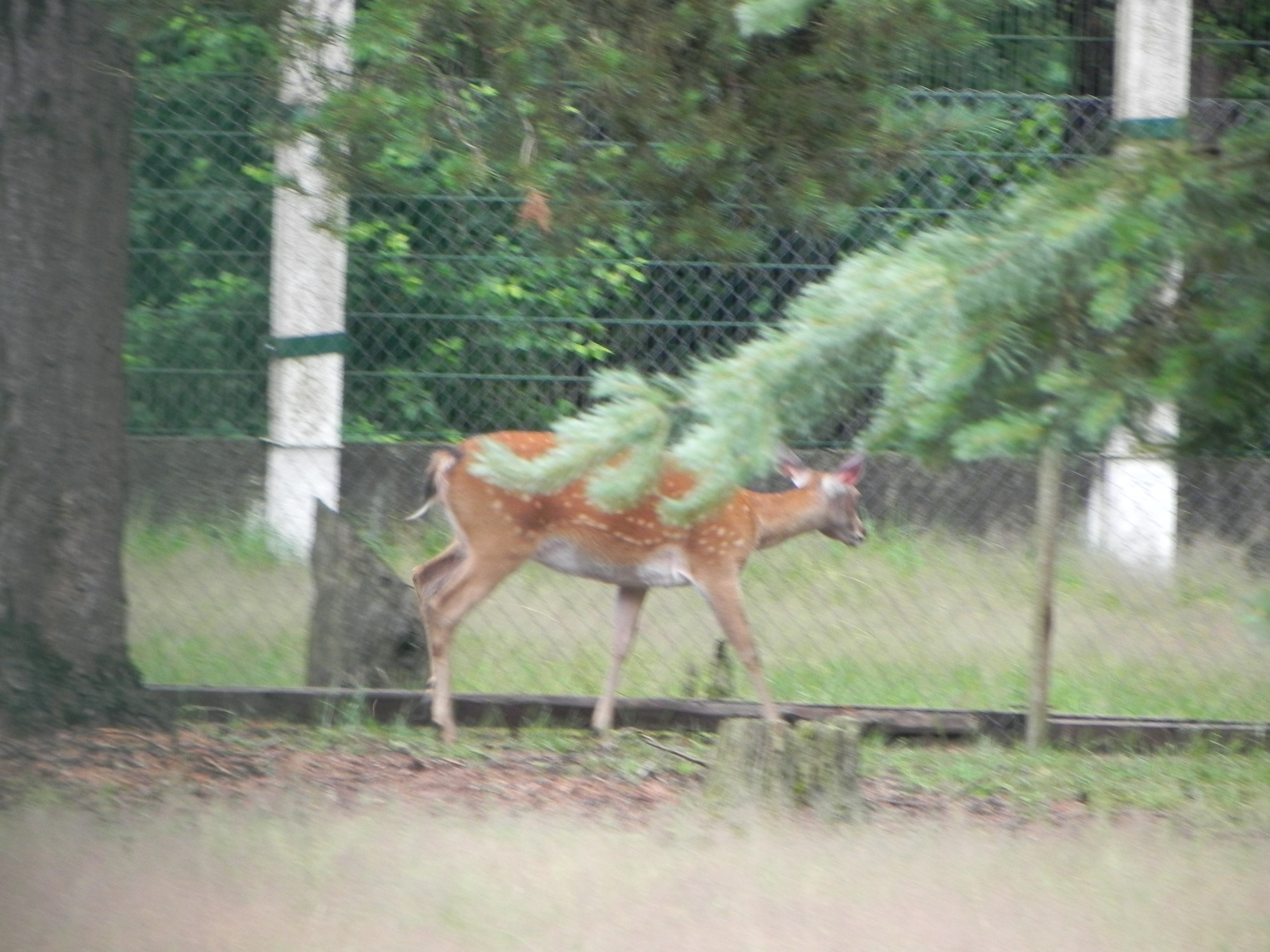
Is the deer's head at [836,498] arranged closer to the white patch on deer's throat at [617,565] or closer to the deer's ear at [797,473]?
the deer's ear at [797,473]

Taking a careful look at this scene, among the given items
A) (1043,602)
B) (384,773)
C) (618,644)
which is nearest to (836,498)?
(1043,602)

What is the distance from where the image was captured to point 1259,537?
6953 millimetres

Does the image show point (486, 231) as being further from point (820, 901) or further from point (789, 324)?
point (789, 324)

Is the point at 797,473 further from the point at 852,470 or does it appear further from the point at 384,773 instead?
the point at 384,773

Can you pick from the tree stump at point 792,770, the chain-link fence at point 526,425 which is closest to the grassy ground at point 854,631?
the chain-link fence at point 526,425

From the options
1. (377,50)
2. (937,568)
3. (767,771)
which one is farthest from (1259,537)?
(377,50)

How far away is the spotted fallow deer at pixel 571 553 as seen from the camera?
642cm

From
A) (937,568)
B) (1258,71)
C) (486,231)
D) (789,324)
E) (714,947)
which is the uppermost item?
(1258,71)

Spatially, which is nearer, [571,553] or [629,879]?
[629,879]

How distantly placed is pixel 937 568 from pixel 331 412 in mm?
2596

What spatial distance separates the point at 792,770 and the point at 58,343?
108 inches

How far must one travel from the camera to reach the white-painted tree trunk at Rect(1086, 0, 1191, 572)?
6922 mm

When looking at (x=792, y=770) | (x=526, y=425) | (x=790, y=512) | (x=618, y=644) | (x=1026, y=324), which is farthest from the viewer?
Result: (x=790, y=512)

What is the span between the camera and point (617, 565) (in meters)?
6.53
